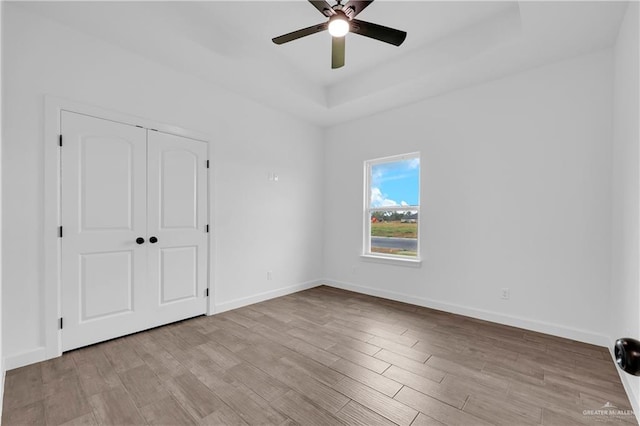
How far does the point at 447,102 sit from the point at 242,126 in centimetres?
273

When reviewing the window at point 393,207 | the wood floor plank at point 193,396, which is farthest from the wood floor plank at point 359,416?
the window at point 393,207

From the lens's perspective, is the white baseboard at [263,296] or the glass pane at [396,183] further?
the glass pane at [396,183]

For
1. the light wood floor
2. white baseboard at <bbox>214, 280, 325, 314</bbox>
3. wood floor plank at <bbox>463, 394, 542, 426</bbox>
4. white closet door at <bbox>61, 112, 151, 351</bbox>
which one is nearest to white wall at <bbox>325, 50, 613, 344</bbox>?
the light wood floor

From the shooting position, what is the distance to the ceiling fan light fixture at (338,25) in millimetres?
2211

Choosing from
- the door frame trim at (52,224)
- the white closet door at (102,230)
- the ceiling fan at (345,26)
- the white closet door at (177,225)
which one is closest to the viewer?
the ceiling fan at (345,26)

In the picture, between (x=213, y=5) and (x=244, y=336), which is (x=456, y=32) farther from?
(x=244, y=336)

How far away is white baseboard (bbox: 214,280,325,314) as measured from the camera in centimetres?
369

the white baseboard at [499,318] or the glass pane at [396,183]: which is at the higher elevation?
the glass pane at [396,183]

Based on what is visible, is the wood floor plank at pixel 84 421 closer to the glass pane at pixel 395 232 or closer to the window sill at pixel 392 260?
the window sill at pixel 392 260

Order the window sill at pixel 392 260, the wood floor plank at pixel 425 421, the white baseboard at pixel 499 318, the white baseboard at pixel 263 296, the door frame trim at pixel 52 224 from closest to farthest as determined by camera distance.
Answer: the wood floor plank at pixel 425 421
the door frame trim at pixel 52 224
the white baseboard at pixel 499 318
the white baseboard at pixel 263 296
the window sill at pixel 392 260

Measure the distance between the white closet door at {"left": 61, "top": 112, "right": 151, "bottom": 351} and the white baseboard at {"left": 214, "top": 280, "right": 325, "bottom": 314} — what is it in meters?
0.88

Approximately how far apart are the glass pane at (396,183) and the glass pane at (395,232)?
0.55 ft

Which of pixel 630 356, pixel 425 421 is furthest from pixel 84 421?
pixel 630 356

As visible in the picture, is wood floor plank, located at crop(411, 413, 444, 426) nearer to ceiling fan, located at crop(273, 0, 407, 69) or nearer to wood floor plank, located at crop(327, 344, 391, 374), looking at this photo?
wood floor plank, located at crop(327, 344, 391, 374)
